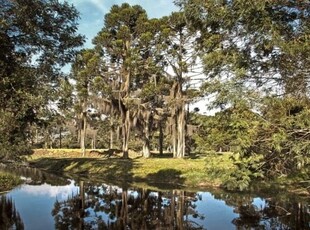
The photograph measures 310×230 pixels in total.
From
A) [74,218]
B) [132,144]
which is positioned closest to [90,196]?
[74,218]

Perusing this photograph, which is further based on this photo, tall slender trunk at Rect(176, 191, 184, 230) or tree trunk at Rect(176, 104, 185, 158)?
tree trunk at Rect(176, 104, 185, 158)

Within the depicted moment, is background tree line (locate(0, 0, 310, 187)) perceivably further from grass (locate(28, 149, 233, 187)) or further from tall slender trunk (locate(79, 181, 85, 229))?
grass (locate(28, 149, 233, 187))

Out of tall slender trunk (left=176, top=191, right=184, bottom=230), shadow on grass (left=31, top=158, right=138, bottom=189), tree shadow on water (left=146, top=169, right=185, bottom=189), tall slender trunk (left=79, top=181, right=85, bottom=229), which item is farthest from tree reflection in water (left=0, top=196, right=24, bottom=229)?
tree shadow on water (left=146, top=169, right=185, bottom=189)

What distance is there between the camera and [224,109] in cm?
779

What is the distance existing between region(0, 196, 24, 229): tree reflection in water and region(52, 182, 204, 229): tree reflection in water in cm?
140

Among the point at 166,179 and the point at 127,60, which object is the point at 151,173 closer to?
the point at 166,179

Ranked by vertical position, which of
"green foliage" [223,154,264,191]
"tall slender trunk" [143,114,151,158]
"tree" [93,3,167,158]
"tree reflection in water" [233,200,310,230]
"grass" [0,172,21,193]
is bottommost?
"tree reflection in water" [233,200,310,230]

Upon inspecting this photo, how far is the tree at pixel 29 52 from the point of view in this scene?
12.5 m

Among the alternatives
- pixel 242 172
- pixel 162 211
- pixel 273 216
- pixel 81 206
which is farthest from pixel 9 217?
pixel 242 172

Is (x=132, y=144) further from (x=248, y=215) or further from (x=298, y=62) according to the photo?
(x=298, y=62)

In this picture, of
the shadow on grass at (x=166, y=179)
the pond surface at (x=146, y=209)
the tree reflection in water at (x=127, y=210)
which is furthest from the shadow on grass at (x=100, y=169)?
the tree reflection in water at (x=127, y=210)

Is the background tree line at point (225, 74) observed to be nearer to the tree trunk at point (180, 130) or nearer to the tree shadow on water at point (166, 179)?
the tree shadow on water at point (166, 179)

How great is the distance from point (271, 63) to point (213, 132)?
1.98 metres

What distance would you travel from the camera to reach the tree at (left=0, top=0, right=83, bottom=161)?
12539mm
